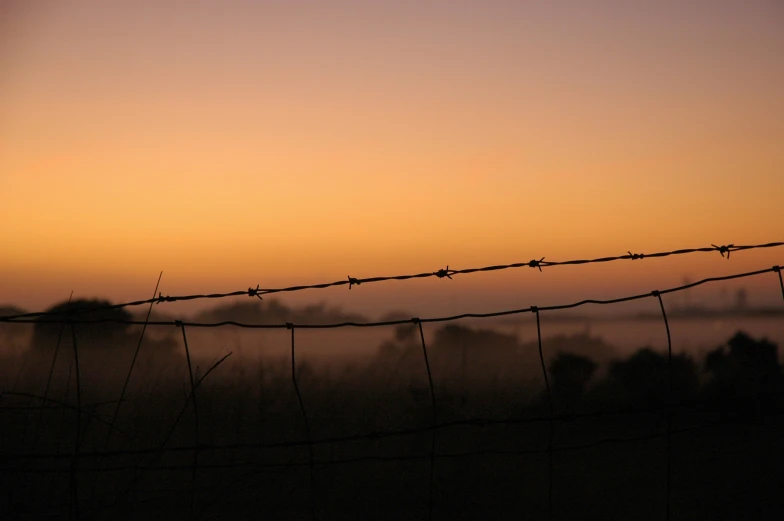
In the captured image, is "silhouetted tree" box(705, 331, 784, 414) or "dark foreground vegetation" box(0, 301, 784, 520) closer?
"dark foreground vegetation" box(0, 301, 784, 520)

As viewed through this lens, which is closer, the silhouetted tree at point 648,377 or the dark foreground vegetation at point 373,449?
the dark foreground vegetation at point 373,449

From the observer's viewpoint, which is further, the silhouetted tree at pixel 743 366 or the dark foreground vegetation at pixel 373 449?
the silhouetted tree at pixel 743 366

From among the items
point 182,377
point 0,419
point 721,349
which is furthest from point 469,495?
point 721,349

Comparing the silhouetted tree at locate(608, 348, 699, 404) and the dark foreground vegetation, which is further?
the silhouetted tree at locate(608, 348, 699, 404)

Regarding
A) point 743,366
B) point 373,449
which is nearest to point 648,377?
point 743,366

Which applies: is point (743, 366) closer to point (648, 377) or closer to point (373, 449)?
point (648, 377)

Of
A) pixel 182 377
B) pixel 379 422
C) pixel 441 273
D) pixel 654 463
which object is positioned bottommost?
pixel 654 463

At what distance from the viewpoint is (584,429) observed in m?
13.5

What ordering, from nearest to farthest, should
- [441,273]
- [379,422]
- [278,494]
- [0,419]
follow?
[441,273] < [0,419] < [278,494] < [379,422]

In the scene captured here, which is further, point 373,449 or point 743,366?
point 743,366

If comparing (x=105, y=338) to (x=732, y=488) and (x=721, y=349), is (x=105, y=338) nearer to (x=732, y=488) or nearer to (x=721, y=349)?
(x=732, y=488)

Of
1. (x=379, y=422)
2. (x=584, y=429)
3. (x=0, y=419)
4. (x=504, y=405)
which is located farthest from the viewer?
(x=584, y=429)

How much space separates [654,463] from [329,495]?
596cm

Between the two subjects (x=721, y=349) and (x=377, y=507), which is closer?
(x=377, y=507)
